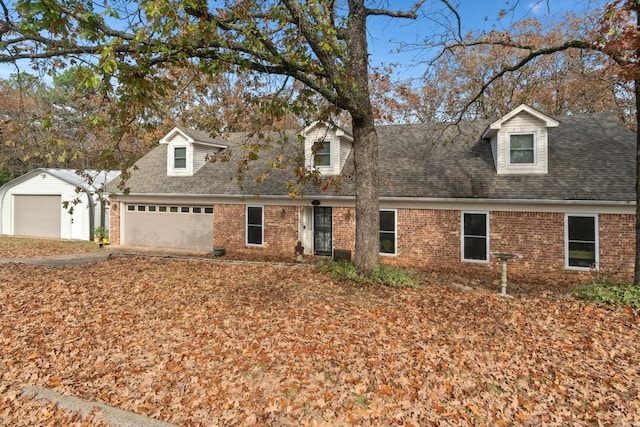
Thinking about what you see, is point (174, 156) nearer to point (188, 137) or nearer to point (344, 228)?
point (188, 137)

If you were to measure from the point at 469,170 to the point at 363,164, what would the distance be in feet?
19.4

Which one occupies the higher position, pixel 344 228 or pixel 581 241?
pixel 344 228

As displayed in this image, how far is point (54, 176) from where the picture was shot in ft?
A: 68.6

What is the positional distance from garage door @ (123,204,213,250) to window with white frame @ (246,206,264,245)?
2.09 meters

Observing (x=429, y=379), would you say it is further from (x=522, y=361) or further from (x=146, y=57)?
(x=146, y=57)

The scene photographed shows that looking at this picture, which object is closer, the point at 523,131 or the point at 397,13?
the point at 397,13

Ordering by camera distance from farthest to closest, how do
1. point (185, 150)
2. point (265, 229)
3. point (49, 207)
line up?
point (49, 207), point (185, 150), point (265, 229)

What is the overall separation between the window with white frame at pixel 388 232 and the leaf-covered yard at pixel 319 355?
14.6 ft

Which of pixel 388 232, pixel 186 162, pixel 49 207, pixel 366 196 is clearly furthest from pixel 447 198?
pixel 49 207

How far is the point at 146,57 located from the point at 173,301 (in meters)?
4.94

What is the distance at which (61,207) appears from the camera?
68.3ft

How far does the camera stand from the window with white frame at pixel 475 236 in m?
12.1

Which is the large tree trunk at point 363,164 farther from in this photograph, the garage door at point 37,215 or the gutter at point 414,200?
the garage door at point 37,215

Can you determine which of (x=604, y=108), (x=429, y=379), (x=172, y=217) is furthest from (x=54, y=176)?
(x=604, y=108)
